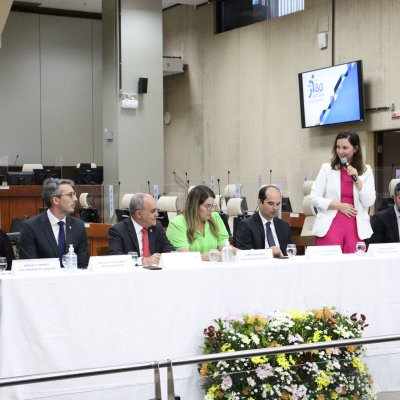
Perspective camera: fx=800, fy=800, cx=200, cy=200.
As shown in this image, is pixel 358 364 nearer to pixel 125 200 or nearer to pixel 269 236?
pixel 269 236

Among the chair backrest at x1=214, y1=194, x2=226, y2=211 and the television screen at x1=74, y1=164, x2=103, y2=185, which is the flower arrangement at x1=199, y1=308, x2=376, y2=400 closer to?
the chair backrest at x1=214, y1=194, x2=226, y2=211

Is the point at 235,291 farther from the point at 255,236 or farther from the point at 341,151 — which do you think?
the point at 341,151

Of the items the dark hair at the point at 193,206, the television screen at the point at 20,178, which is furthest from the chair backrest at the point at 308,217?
the dark hair at the point at 193,206

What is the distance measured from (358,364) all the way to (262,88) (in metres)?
11.8

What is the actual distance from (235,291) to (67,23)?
1494cm

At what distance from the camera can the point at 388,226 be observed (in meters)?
5.36

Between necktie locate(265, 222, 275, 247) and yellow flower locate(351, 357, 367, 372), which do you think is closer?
yellow flower locate(351, 357, 367, 372)

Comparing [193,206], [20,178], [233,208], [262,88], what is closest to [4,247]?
[193,206]

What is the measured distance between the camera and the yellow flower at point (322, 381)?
117 inches

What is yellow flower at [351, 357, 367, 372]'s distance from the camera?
3.12 metres

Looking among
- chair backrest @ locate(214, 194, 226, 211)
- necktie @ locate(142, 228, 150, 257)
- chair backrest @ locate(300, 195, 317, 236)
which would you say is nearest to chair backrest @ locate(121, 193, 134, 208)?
chair backrest @ locate(214, 194, 226, 211)

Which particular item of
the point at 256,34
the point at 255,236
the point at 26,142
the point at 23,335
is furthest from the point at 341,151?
the point at 26,142

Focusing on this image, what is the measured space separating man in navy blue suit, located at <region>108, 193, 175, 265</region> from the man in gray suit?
0.21 meters

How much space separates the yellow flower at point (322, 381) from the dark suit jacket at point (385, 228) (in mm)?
2462
